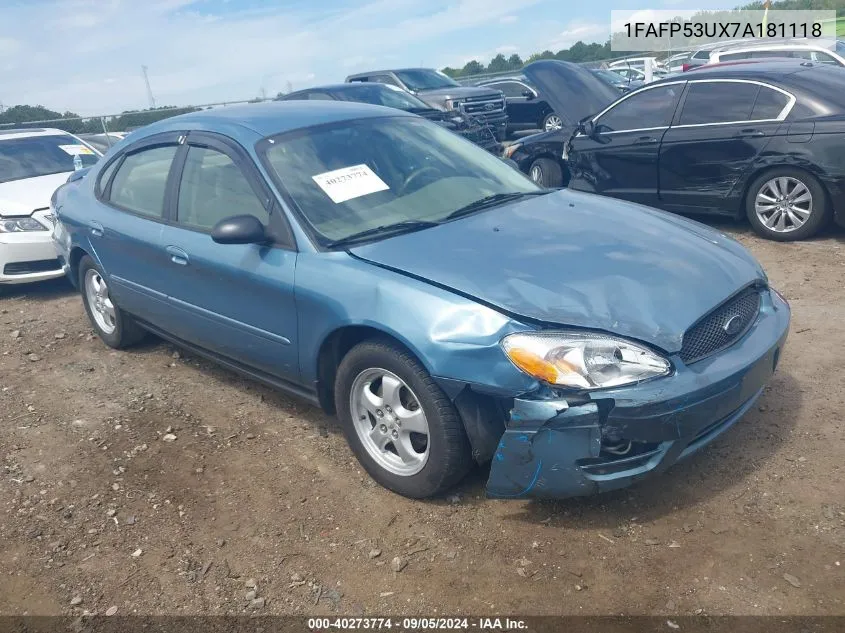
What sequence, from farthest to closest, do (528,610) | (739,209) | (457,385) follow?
(739,209) < (457,385) < (528,610)

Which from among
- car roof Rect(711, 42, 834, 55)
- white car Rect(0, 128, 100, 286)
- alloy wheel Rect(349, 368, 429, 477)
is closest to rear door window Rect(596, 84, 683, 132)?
alloy wheel Rect(349, 368, 429, 477)

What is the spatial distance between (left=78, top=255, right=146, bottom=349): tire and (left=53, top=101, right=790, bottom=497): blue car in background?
523 mm

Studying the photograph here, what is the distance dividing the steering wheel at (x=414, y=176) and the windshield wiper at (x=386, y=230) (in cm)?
30

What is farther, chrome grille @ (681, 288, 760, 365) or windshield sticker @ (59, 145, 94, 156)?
windshield sticker @ (59, 145, 94, 156)

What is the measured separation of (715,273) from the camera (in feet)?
10.5

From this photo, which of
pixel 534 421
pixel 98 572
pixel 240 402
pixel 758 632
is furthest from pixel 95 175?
pixel 758 632

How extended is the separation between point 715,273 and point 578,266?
2.12 feet

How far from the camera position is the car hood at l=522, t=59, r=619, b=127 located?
7789mm

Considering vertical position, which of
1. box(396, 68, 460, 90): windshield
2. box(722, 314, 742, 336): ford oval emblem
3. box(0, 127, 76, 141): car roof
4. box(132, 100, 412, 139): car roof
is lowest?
box(722, 314, 742, 336): ford oval emblem

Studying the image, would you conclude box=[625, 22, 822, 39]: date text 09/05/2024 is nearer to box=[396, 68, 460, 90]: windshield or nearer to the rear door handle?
box=[396, 68, 460, 90]: windshield

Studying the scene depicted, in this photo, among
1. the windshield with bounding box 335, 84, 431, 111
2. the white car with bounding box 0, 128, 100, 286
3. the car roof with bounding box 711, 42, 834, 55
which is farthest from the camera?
the car roof with bounding box 711, 42, 834, 55

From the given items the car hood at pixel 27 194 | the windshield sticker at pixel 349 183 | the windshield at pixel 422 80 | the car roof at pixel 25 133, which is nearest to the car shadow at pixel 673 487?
the windshield sticker at pixel 349 183

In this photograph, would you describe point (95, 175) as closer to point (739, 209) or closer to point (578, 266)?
point (578, 266)

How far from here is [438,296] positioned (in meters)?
2.94
